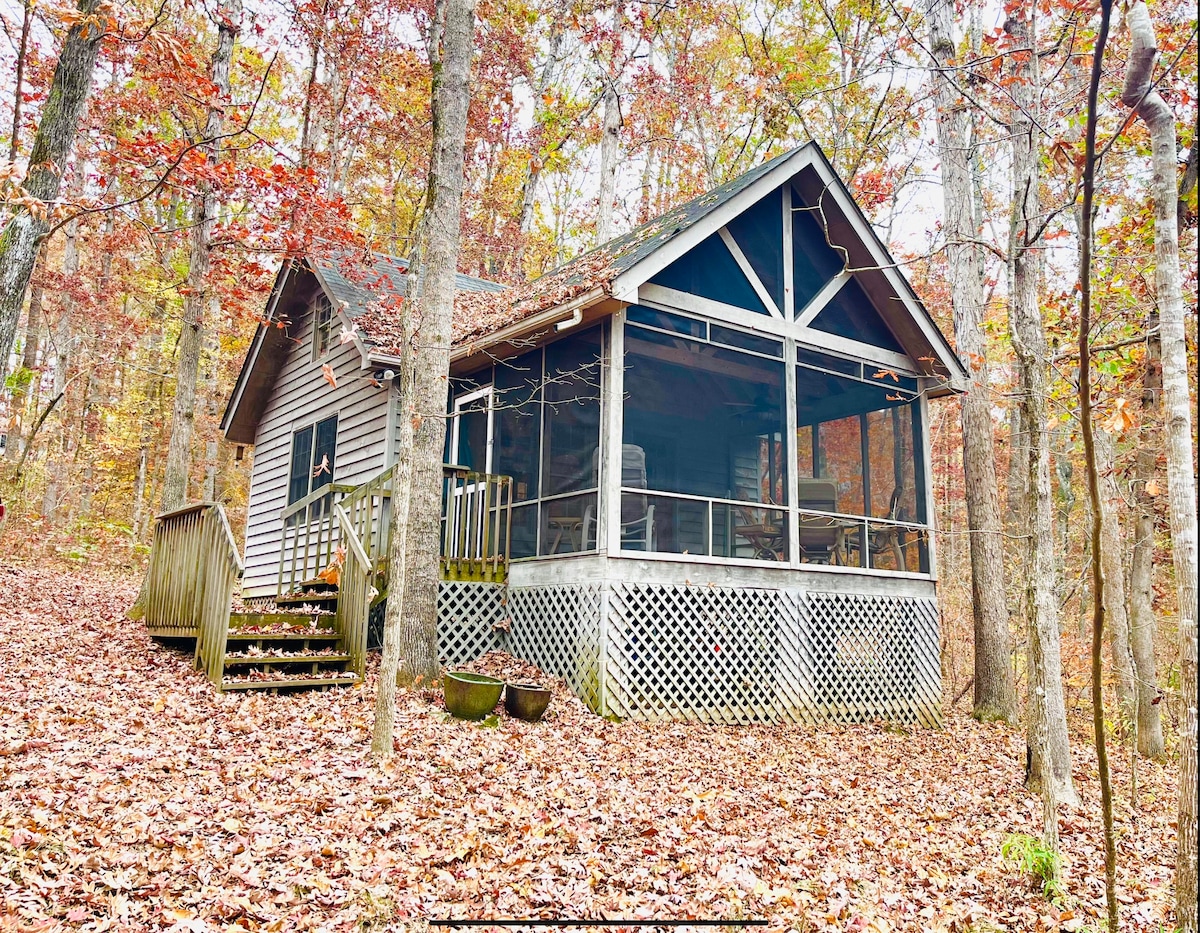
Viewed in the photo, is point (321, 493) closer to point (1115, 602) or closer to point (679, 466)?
point (679, 466)

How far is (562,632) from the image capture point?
920cm

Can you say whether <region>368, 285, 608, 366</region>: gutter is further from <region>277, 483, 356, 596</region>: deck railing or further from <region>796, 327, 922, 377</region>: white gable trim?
<region>796, 327, 922, 377</region>: white gable trim

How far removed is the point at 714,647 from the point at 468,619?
9.45 ft

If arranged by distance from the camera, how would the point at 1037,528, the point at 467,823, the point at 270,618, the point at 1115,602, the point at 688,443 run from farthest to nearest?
1. the point at 688,443
2. the point at 1115,602
3. the point at 270,618
4. the point at 1037,528
5. the point at 467,823

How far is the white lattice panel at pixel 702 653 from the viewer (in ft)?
28.5

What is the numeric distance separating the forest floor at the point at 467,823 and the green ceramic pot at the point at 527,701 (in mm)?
279

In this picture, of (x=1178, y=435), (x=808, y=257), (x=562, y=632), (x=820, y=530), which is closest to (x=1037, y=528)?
(x=1178, y=435)

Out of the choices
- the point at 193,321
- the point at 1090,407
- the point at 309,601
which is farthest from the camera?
the point at 193,321

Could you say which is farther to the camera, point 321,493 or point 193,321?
point 193,321

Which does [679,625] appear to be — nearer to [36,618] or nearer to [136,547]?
[36,618]

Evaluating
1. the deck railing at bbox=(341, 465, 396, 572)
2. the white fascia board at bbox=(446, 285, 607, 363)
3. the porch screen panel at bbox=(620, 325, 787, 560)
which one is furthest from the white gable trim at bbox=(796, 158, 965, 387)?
the deck railing at bbox=(341, 465, 396, 572)

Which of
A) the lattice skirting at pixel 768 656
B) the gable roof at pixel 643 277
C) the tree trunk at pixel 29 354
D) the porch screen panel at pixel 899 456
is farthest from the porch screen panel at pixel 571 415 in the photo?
the tree trunk at pixel 29 354

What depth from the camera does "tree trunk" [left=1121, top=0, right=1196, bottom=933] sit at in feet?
10.3

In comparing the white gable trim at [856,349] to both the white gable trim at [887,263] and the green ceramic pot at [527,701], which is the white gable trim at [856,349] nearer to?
the white gable trim at [887,263]
